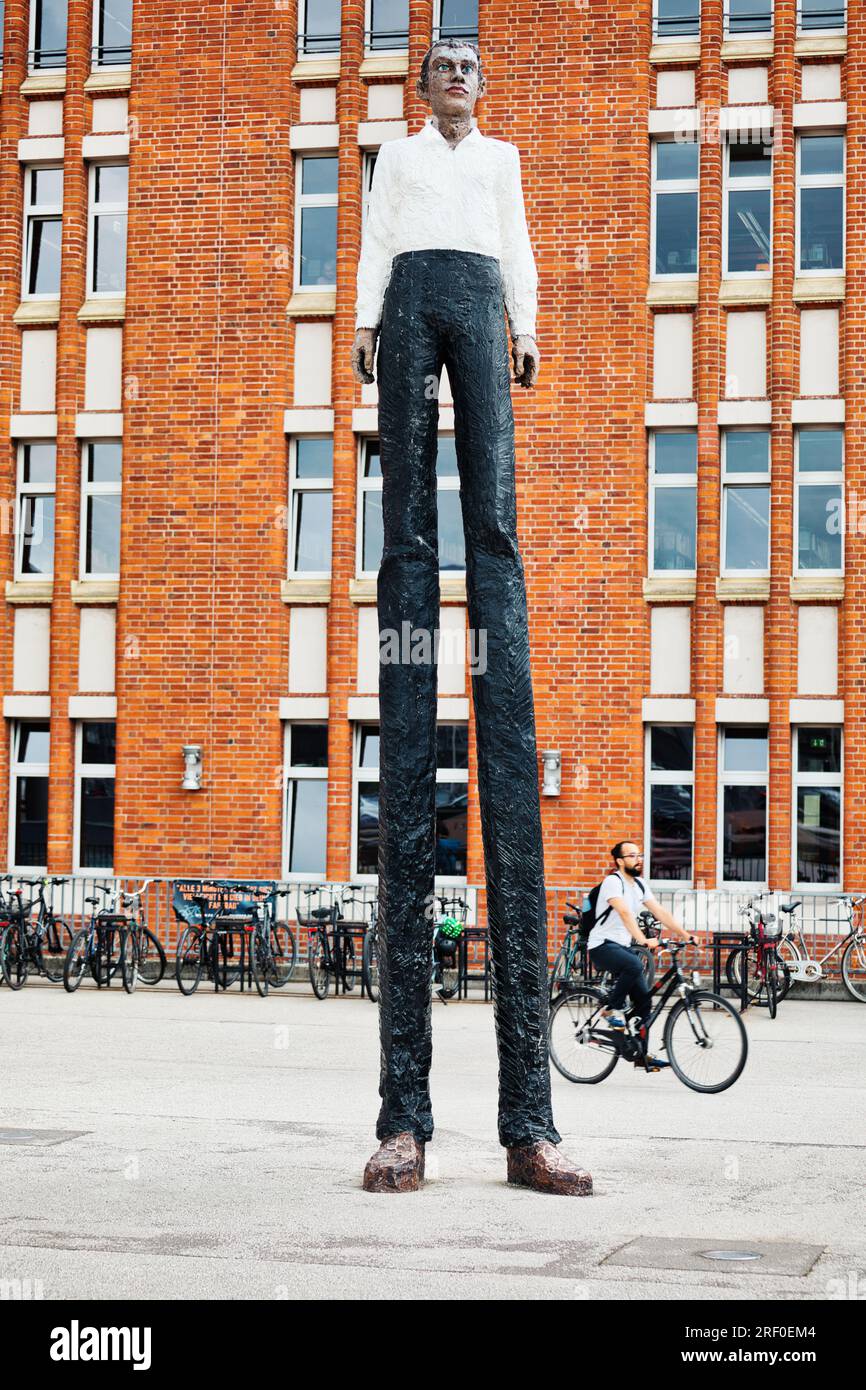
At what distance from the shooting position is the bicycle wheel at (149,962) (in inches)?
883

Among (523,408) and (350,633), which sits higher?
(523,408)

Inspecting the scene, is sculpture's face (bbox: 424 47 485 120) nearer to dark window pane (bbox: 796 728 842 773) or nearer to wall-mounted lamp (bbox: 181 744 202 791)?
dark window pane (bbox: 796 728 842 773)

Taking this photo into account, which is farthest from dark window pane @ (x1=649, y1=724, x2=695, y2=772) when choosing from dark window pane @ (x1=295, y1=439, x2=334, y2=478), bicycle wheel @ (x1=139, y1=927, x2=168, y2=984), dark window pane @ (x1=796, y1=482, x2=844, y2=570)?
bicycle wheel @ (x1=139, y1=927, x2=168, y2=984)

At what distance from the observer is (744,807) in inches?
890

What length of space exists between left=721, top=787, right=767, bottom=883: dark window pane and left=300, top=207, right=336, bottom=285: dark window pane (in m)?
8.52

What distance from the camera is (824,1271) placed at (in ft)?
23.9

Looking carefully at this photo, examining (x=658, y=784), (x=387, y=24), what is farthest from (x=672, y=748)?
(x=387, y=24)

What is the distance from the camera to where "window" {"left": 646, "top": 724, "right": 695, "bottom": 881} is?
74.5ft

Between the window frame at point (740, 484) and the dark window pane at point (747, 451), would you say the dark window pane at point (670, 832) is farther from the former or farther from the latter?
the dark window pane at point (747, 451)

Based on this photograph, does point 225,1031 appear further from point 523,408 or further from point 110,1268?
point 110,1268

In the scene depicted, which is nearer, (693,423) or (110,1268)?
(110,1268)

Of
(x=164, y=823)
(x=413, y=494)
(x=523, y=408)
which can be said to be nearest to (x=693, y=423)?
(x=523, y=408)

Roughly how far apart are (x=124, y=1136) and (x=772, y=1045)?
7829 mm

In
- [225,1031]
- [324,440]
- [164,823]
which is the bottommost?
[225,1031]
